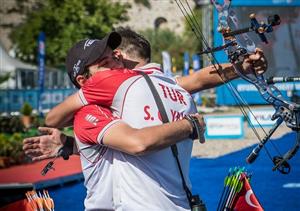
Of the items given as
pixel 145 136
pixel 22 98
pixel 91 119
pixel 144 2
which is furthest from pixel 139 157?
pixel 144 2

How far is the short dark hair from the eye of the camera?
10.2 feet

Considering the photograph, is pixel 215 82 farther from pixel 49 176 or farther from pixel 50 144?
pixel 49 176

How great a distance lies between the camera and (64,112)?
3035 millimetres

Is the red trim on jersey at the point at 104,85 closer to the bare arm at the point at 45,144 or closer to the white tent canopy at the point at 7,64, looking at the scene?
the bare arm at the point at 45,144

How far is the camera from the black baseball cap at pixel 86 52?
117 inches

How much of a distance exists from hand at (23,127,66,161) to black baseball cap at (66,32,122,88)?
0.28m

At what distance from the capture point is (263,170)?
24.7 feet

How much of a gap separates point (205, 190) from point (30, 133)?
9190 mm

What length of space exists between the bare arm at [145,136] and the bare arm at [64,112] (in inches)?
9.9

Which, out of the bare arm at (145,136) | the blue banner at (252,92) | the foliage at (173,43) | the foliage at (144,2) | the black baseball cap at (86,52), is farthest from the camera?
the foliage at (144,2)

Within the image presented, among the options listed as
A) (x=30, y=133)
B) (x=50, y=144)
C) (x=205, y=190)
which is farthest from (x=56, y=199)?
(x=30, y=133)

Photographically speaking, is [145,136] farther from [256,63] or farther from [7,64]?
[7,64]

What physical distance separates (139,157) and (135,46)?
52 centimetres

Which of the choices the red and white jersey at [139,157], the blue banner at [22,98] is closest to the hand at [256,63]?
the red and white jersey at [139,157]
